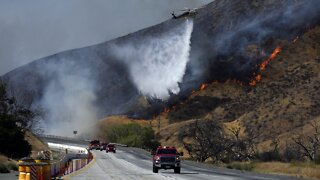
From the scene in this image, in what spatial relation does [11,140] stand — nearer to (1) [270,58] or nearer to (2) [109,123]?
(2) [109,123]

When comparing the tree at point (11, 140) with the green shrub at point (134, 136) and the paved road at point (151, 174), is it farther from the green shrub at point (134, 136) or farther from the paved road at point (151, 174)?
the green shrub at point (134, 136)

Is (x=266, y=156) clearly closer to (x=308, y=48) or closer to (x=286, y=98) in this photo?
(x=286, y=98)

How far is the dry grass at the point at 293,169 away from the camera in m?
45.4

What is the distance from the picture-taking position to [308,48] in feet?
510

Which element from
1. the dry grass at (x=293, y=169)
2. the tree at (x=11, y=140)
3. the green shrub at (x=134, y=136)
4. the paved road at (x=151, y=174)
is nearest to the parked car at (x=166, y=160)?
the paved road at (x=151, y=174)

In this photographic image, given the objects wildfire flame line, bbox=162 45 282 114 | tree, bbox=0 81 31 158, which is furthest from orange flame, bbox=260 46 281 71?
tree, bbox=0 81 31 158

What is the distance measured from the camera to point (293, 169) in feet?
170

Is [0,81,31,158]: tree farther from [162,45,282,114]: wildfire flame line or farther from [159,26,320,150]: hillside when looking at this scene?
[162,45,282,114]: wildfire flame line

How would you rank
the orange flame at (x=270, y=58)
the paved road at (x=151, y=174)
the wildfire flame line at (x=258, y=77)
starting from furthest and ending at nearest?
1. the orange flame at (x=270, y=58)
2. the wildfire flame line at (x=258, y=77)
3. the paved road at (x=151, y=174)

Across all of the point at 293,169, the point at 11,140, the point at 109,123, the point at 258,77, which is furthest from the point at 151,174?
the point at 109,123

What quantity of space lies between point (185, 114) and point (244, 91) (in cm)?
1946

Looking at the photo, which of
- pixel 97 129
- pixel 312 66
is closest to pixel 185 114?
pixel 97 129

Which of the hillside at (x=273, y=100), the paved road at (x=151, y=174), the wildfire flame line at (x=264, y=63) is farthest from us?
the wildfire flame line at (x=264, y=63)

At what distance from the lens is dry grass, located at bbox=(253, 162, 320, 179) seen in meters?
45.4
